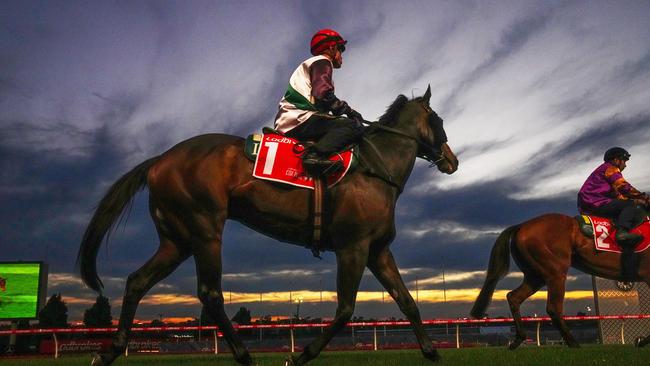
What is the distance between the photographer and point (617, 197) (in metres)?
9.79

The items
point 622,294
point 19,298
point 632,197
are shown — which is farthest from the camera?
point 19,298

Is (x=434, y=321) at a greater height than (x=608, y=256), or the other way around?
(x=608, y=256)

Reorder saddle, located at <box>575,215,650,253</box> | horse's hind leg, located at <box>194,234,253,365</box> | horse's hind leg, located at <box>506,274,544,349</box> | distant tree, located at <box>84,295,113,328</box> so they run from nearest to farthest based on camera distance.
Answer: horse's hind leg, located at <box>194,234,253,365</box> < saddle, located at <box>575,215,650,253</box> < horse's hind leg, located at <box>506,274,544,349</box> < distant tree, located at <box>84,295,113,328</box>

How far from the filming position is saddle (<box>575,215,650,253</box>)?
976 centimetres

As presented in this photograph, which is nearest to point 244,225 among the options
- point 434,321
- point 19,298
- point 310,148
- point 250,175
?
point 250,175

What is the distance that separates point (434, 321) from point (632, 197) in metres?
8.55

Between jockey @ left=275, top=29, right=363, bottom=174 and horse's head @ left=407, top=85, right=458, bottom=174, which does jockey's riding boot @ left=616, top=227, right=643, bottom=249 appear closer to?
horse's head @ left=407, top=85, right=458, bottom=174

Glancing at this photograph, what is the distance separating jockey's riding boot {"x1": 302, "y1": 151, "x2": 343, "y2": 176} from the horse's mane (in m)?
1.20

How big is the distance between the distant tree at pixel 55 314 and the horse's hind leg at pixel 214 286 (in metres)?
65.8

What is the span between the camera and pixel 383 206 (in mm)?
5520

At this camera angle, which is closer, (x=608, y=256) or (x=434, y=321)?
(x=608, y=256)

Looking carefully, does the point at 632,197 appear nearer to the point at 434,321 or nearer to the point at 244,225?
the point at 244,225

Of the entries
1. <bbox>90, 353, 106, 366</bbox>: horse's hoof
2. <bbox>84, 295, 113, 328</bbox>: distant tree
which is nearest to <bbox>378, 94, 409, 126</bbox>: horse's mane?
<bbox>90, 353, 106, 366</bbox>: horse's hoof

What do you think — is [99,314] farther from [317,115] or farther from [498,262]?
[317,115]
